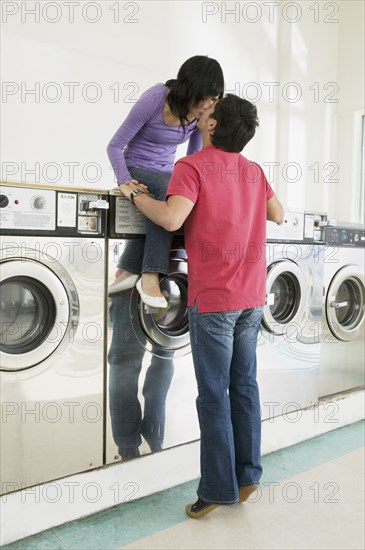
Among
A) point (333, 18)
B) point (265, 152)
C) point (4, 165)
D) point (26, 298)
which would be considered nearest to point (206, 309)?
point (26, 298)

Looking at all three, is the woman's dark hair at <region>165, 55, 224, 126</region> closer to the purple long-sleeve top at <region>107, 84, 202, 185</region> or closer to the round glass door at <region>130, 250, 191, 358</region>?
the purple long-sleeve top at <region>107, 84, 202, 185</region>

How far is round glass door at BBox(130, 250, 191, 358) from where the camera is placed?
70.8 inches

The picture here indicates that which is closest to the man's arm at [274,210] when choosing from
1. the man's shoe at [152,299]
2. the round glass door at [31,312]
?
the man's shoe at [152,299]

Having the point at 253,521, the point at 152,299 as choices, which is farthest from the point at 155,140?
the point at 253,521

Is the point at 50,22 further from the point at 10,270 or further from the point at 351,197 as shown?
the point at 351,197

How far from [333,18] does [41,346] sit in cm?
416

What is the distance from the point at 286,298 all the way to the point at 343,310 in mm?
631

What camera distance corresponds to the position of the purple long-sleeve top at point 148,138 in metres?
1.79

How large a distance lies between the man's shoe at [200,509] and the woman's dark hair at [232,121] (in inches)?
48.1

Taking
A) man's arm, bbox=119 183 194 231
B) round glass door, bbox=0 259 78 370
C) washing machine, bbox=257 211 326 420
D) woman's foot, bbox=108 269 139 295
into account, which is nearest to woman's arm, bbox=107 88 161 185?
man's arm, bbox=119 183 194 231

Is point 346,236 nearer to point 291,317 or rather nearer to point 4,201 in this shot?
point 291,317

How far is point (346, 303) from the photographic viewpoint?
107 inches

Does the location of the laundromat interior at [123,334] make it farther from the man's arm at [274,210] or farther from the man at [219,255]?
the man's arm at [274,210]

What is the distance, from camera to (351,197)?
4.40 m
